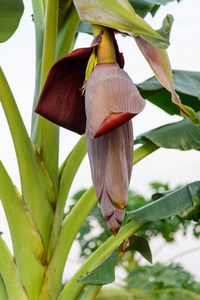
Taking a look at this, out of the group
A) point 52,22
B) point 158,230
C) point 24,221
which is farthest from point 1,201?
point 158,230

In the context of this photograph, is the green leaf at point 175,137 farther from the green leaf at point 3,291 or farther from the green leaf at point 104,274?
the green leaf at point 3,291

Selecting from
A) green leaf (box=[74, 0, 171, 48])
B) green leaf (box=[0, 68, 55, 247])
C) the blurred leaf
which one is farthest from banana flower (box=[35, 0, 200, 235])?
the blurred leaf

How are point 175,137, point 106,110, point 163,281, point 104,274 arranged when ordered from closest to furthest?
point 106,110, point 104,274, point 175,137, point 163,281

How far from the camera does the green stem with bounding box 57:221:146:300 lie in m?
0.91

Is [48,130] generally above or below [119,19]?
below

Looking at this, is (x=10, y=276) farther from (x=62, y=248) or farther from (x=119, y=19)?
(x=119, y=19)

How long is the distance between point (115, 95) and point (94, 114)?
0.03 meters

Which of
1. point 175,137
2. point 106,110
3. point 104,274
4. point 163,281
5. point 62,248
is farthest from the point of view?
point 163,281

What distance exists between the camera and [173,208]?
3.07 ft

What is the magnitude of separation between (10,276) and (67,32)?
630 millimetres

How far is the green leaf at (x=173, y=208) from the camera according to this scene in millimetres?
924

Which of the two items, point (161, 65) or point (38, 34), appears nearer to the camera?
Result: point (161, 65)

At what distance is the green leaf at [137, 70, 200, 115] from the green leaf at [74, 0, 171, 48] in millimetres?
549

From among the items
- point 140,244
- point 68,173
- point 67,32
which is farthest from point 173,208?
point 67,32
